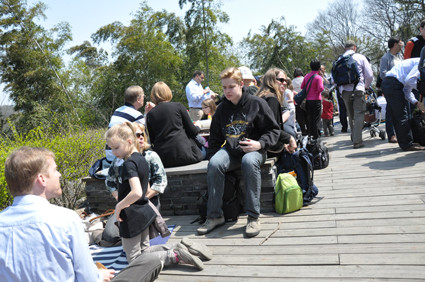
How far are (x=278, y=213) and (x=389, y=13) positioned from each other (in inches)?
1359

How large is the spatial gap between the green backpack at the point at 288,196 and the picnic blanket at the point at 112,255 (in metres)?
1.19

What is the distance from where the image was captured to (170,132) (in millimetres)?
4805

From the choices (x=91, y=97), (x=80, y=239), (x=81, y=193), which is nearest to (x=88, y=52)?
(x=91, y=97)

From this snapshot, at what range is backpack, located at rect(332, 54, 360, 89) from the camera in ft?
21.5

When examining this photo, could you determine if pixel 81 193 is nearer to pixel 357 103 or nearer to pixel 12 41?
pixel 357 103

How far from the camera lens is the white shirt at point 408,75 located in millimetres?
5371

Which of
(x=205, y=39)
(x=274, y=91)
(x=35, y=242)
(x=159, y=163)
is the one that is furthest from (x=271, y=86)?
(x=205, y=39)

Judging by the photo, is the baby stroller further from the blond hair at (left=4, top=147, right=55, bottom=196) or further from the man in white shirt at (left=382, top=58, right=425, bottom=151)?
the blond hair at (left=4, top=147, right=55, bottom=196)

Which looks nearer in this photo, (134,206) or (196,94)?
(134,206)

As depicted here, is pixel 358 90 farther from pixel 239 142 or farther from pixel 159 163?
pixel 159 163

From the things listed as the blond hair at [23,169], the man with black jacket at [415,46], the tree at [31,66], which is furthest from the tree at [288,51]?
the blond hair at [23,169]

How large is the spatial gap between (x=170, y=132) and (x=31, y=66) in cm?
1718

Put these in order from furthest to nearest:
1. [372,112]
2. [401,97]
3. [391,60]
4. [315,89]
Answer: [372,112] < [315,89] < [391,60] < [401,97]

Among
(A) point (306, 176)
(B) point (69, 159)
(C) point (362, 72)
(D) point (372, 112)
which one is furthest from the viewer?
(D) point (372, 112)
